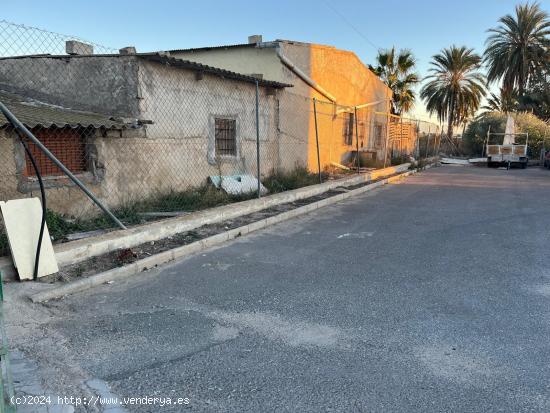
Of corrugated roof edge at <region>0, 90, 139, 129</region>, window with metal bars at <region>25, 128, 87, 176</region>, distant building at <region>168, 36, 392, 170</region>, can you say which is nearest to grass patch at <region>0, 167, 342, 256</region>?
window with metal bars at <region>25, 128, 87, 176</region>

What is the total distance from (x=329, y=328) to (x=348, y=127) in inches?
623

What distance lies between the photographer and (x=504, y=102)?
39.4 metres

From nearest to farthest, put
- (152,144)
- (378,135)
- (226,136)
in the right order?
(152,144)
(226,136)
(378,135)

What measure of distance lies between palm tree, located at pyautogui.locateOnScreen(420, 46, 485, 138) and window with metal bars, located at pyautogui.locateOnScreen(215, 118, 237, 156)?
29.4 metres

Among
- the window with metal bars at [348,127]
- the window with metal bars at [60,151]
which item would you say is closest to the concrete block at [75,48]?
the window with metal bars at [60,151]

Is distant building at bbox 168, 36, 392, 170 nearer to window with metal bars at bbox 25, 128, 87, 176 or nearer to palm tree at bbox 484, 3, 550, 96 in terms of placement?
window with metal bars at bbox 25, 128, 87, 176

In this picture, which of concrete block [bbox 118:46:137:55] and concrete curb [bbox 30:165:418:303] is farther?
concrete block [bbox 118:46:137:55]

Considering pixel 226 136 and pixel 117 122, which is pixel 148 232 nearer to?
pixel 117 122

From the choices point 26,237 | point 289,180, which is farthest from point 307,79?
point 26,237

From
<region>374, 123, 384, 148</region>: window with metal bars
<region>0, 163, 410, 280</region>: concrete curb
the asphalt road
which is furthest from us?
<region>374, 123, 384, 148</region>: window with metal bars

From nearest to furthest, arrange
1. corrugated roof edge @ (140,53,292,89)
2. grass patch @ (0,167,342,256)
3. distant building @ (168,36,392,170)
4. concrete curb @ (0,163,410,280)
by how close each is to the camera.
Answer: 1. concrete curb @ (0,163,410,280)
2. grass patch @ (0,167,342,256)
3. corrugated roof edge @ (140,53,292,89)
4. distant building @ (168,36,392,170)

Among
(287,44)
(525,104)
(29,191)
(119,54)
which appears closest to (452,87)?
(525,104)

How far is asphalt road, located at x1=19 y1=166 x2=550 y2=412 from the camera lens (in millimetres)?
2770

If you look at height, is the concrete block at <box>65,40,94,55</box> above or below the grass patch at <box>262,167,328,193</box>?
above
